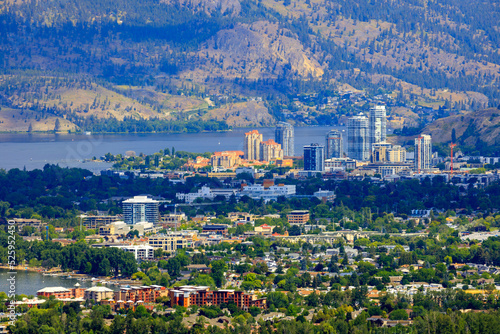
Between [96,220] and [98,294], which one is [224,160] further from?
[98,294]

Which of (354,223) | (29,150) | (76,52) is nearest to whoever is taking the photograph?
(354,223)

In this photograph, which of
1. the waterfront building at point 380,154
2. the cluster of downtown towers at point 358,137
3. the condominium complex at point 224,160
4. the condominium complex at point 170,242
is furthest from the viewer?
the cluster of downtown towers at point 358,137

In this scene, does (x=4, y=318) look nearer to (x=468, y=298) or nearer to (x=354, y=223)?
(x=468, y=298)

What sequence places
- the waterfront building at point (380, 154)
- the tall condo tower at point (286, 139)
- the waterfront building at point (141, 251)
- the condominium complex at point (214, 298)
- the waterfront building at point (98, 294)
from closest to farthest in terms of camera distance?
the condominium complex at point (214, 298) < the waterfront building at point (98, 294) < the waterfront building at point (141, 251) < the waterfront building at point (380, 154) < the tall condo tower at point (286, 139)

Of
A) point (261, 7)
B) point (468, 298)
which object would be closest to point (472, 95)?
point (261, 7)

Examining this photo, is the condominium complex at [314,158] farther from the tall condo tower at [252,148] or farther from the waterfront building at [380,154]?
the tall condo tower at [252,148]

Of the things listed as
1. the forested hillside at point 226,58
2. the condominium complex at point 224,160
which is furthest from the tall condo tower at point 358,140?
the forested hillside at point 226,58
